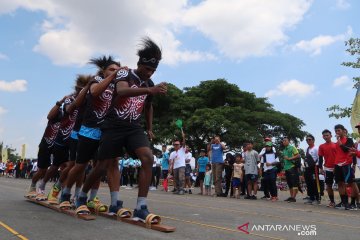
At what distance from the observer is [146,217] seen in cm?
463

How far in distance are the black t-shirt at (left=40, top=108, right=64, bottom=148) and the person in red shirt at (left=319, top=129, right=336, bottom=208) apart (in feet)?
21.0

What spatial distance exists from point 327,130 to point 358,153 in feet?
4.51

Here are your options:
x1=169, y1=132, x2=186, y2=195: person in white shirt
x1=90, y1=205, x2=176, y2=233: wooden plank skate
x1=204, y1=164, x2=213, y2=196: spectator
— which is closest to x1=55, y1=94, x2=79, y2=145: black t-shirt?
x1=90, y1=205, x2=176, y2=233: wooden plank skate

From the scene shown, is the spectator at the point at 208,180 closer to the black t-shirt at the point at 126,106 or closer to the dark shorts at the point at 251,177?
the dark shorts at the point at 251,177

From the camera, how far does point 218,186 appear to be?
13.7 m

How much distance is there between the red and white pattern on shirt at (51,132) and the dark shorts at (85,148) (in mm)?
1870

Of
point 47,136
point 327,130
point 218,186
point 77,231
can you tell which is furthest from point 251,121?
point 77,231

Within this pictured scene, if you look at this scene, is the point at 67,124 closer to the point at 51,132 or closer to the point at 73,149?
the point at 51,132

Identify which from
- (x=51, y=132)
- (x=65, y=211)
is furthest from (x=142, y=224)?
(x=51, y=132)

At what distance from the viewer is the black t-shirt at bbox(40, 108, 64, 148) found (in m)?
7.46

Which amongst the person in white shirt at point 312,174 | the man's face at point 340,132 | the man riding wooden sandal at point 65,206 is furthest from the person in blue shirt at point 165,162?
the man riding wooden sandal at point 65,206

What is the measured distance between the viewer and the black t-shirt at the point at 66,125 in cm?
706

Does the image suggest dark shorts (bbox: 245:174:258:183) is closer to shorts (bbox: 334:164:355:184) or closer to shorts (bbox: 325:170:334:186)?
shorts (bbox: 325:170:334:186)

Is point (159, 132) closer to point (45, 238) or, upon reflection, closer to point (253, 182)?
point (253, 182)
